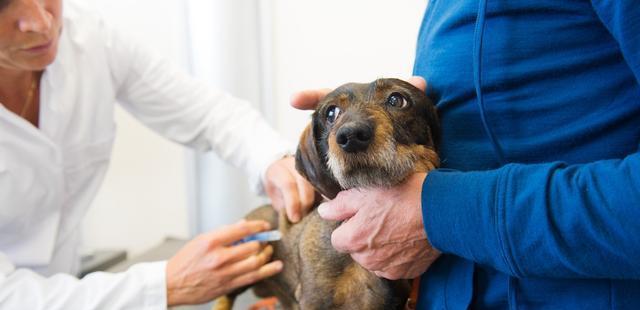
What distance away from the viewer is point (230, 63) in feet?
6.35

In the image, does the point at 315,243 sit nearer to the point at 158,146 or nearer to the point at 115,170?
the point at 158,146

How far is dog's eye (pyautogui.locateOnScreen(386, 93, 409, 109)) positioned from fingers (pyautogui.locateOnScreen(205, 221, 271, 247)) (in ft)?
1.86

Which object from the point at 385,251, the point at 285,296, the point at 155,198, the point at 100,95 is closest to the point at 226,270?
the point at 285,296

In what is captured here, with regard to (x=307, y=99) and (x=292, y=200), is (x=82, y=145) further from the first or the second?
(x=307, y=99)

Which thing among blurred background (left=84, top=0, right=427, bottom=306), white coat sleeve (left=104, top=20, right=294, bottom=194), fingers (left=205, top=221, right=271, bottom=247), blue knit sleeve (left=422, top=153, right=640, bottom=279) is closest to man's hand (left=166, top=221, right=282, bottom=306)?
fingers (left=205, top=221, right=271, bottom=247)

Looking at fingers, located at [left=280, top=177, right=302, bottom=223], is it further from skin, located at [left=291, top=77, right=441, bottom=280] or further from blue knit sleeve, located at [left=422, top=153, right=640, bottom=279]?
blue knit sleeve, located at [left=422, top=153, right=640, bottom=279]

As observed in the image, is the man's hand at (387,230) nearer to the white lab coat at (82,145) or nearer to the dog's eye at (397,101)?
the dog's eye at (397,101)

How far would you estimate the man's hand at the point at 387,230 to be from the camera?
0.69 meters

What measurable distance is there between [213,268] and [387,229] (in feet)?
1.94

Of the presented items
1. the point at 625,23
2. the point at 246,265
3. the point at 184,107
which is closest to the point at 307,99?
the point at 246,265

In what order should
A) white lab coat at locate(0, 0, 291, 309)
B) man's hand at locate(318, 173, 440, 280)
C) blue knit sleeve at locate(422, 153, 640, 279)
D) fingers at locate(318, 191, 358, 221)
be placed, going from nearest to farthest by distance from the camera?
blue knit sleeve at locate(422, 153, 640, 279)
man's hand at locate(318, 173, 440, 280)
fingers at locate(318, 191, 358, 221)
white lab coat at locate(0, 0, 291, 309)

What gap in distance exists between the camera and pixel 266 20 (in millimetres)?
1989

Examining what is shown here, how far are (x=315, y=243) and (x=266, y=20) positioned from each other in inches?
48.5

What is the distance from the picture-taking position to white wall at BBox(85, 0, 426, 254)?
1859 millimetres
